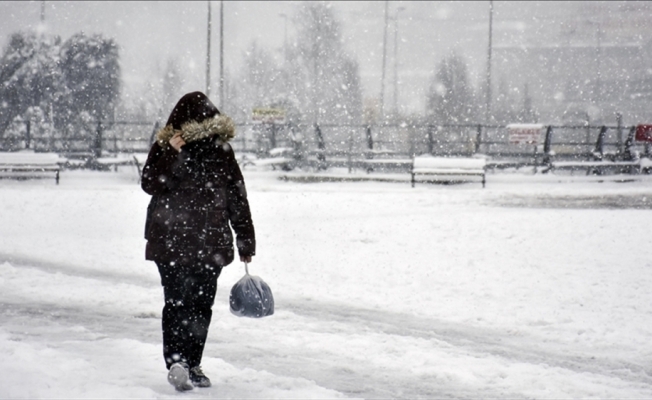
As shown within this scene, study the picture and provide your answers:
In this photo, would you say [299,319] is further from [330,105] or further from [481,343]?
[330,105]

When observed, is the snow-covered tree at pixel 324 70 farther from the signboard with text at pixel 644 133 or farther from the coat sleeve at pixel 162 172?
the coat sleeve at pixel 162 172

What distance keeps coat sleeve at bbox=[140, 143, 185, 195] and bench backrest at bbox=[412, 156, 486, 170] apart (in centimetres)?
1643

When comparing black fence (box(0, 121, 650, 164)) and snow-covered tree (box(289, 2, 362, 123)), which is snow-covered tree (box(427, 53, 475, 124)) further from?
snow-covered tree (box(289, 2, 362, 123))

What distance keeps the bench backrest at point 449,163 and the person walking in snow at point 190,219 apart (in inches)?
640

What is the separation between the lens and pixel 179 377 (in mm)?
4578

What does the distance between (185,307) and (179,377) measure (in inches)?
16.5

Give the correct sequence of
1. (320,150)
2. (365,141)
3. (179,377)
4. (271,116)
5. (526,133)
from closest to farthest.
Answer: (179,377), (526,133), (320,150), (271,116), (365,141)

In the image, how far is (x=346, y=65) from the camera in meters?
48.2

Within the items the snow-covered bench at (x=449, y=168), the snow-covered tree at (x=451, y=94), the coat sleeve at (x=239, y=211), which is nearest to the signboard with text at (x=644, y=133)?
the snow-covered bench at (x=449, y=168)

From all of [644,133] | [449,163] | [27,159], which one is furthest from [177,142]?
[644,133]

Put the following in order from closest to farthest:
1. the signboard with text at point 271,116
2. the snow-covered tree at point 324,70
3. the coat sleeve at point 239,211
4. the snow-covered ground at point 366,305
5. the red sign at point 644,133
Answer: the coat sleeve at point 239,211 → the snow-covered ground at point 366,305 → the red sign at point 644,133 → the signboard with text at point 271,116 → the snow-covered tree at point 324,70

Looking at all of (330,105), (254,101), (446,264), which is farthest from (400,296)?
(254,101)

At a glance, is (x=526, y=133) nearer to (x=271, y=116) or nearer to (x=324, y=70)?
(x=271, y=116)

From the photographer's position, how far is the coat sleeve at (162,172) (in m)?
4.64
